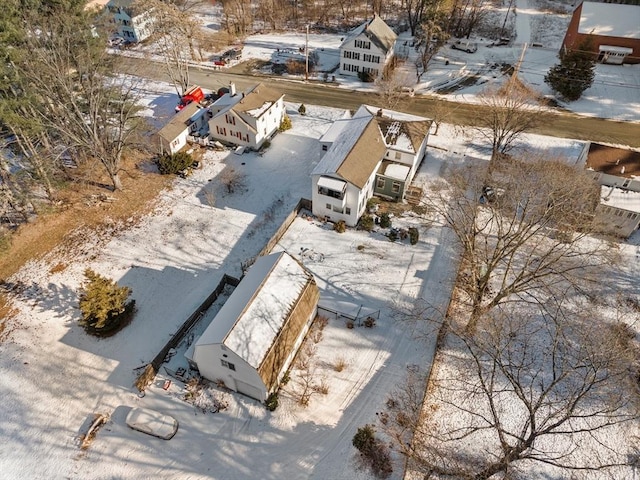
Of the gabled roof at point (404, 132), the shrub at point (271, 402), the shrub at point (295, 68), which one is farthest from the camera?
the shrub at point (295, 68)

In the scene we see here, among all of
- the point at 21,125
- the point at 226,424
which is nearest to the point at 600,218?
the point at 226,424

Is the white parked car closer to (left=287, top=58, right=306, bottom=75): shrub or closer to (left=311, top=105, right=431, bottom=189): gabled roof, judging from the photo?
(left=311, top=105, right=431, bottom=189): gabled roof

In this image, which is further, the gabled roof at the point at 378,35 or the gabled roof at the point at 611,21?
the gabled roof at the point at 611,21

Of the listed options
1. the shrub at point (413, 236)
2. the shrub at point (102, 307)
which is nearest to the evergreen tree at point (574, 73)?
the shrub at point (413, 236)

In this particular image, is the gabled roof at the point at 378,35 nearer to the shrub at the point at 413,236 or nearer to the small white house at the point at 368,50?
the small white house at the point at 368,50

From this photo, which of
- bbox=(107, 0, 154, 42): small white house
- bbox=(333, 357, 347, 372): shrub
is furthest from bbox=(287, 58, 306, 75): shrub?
bbox=(333, 357, 347, 372): shrub

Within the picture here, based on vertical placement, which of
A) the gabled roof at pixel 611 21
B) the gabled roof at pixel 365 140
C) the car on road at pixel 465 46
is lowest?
the gabled roof at pixel 365 140

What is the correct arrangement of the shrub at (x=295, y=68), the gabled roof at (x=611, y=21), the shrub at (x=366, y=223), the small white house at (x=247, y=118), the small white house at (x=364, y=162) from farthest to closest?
the shrub at (x=295, y=68) → the gabled roof at (x=611, y=21) → the small white house at (x=247, y=118) → the shrub at (x=366, y=223) → the small white house at (x=364, y=162)
